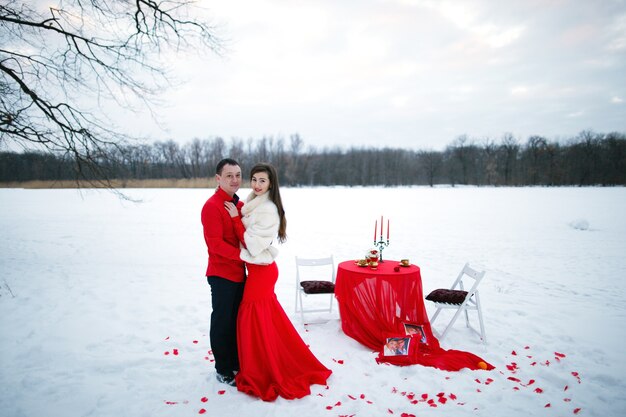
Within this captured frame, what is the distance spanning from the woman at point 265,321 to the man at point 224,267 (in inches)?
3.5

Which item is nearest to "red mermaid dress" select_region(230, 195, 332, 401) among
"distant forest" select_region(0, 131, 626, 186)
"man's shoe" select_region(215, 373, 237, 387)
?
"man's shoe" select_region(215, 373, 237, 387)

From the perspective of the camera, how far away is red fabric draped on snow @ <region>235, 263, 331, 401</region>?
3146 millimetres

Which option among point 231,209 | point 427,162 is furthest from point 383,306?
point 427,162

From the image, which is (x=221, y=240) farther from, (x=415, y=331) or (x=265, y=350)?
(x=415, y=331)

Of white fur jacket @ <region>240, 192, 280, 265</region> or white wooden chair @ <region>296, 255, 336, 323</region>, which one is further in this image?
white wooden chair @ <region>296, 255, 336, 323</region>

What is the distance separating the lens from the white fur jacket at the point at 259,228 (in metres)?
2.99

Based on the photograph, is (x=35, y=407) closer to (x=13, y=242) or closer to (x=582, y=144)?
(x=13, y=242)

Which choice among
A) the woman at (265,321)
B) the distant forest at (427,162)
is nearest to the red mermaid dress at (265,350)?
the woman at (265,321)

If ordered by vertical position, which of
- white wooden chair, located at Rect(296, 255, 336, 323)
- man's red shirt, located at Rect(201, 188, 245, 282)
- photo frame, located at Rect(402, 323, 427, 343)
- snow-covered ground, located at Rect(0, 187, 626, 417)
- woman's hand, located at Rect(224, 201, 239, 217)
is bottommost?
snow-covered ground, located at Rect(0, 187, 626, 417)

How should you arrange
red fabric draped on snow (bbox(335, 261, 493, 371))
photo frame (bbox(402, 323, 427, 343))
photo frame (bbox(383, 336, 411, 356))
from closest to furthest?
photo frame (bbox(383, 336, 411, 356))
photo frame (bbox(402, 323, 427, 343))
red fabric draped on snow (bbox(335, 261, 493, 371))

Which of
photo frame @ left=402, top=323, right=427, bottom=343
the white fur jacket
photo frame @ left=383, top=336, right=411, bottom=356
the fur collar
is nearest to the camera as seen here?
the white fur jacket

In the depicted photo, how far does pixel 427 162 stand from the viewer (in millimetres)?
69562

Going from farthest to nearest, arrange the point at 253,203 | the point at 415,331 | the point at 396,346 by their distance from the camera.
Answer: the point at 415,331 → the point at 396,346 → the point at 253,203

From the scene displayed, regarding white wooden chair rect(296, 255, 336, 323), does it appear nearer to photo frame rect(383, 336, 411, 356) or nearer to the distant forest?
photo frame rect(383, 336, 411, 356)
